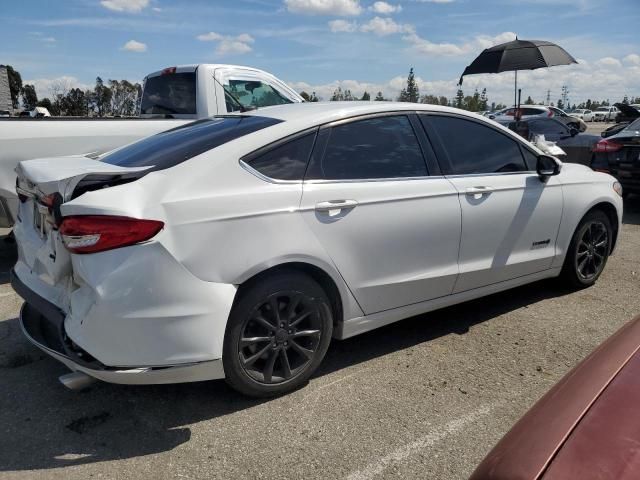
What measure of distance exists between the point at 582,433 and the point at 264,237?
→ 1840mm

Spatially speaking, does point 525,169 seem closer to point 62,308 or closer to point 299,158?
point 299,158

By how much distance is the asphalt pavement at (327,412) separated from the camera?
2584 millimetres

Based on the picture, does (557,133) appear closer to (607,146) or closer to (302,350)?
(607,146)

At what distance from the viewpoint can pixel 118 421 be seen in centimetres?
292

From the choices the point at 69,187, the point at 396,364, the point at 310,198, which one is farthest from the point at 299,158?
the point at 396,364

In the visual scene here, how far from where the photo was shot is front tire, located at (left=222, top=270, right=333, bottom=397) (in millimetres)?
2879

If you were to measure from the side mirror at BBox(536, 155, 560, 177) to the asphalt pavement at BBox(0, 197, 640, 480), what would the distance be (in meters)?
1.18

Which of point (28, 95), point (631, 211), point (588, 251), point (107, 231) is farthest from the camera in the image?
point (28, 95)

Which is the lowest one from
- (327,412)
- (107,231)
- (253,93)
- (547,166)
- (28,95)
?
(327,412)

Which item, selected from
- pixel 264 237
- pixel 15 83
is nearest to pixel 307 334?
pixel 264 237

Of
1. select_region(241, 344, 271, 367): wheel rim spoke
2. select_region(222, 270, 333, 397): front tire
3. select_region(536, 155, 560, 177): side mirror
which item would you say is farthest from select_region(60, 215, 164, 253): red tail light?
select_region(536, 155, 560, 177): side mirror

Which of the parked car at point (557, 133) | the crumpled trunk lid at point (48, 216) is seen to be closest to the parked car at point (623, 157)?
the parked car at point (557, 133)

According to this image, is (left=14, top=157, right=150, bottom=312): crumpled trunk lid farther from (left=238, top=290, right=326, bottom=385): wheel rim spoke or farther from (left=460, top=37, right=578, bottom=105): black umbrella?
(left=460, top=37, right=578, bottom=105): black umbrella

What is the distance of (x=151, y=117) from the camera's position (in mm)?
7168
